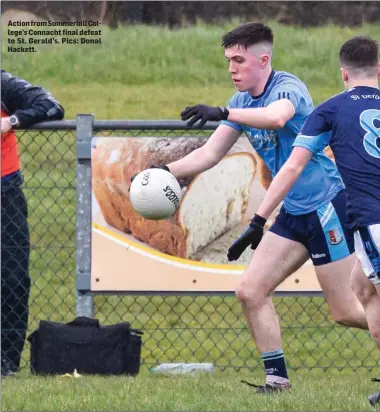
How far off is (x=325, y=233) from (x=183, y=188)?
192 cm

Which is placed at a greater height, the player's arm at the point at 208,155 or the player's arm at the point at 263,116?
the player's arm at the point at 263,116

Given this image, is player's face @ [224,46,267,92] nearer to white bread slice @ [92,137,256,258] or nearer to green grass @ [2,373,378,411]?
white bread slice @ [92,137,256,258]

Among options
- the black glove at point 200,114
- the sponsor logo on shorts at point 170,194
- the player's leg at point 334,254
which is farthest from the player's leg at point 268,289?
the black glove at point 200,114

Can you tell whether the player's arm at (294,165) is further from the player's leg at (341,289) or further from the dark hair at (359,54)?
the player's leg at (341,289)

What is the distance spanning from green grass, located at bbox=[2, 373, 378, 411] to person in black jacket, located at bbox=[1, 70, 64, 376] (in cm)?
109

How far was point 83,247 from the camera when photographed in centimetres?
798

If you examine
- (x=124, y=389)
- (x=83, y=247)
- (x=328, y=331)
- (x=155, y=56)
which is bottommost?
(x=328, y=331)

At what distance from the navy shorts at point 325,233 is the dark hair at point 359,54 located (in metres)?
1.04

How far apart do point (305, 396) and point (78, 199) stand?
9.29ft

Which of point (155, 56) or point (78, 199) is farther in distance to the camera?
point (155, 56)

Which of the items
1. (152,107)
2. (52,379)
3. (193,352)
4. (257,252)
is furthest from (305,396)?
(152,107)

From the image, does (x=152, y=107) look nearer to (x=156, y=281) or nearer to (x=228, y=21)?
(x=228, y=21)

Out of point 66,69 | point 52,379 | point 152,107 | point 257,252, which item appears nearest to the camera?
point 257,252

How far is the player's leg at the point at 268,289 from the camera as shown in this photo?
624 cm
